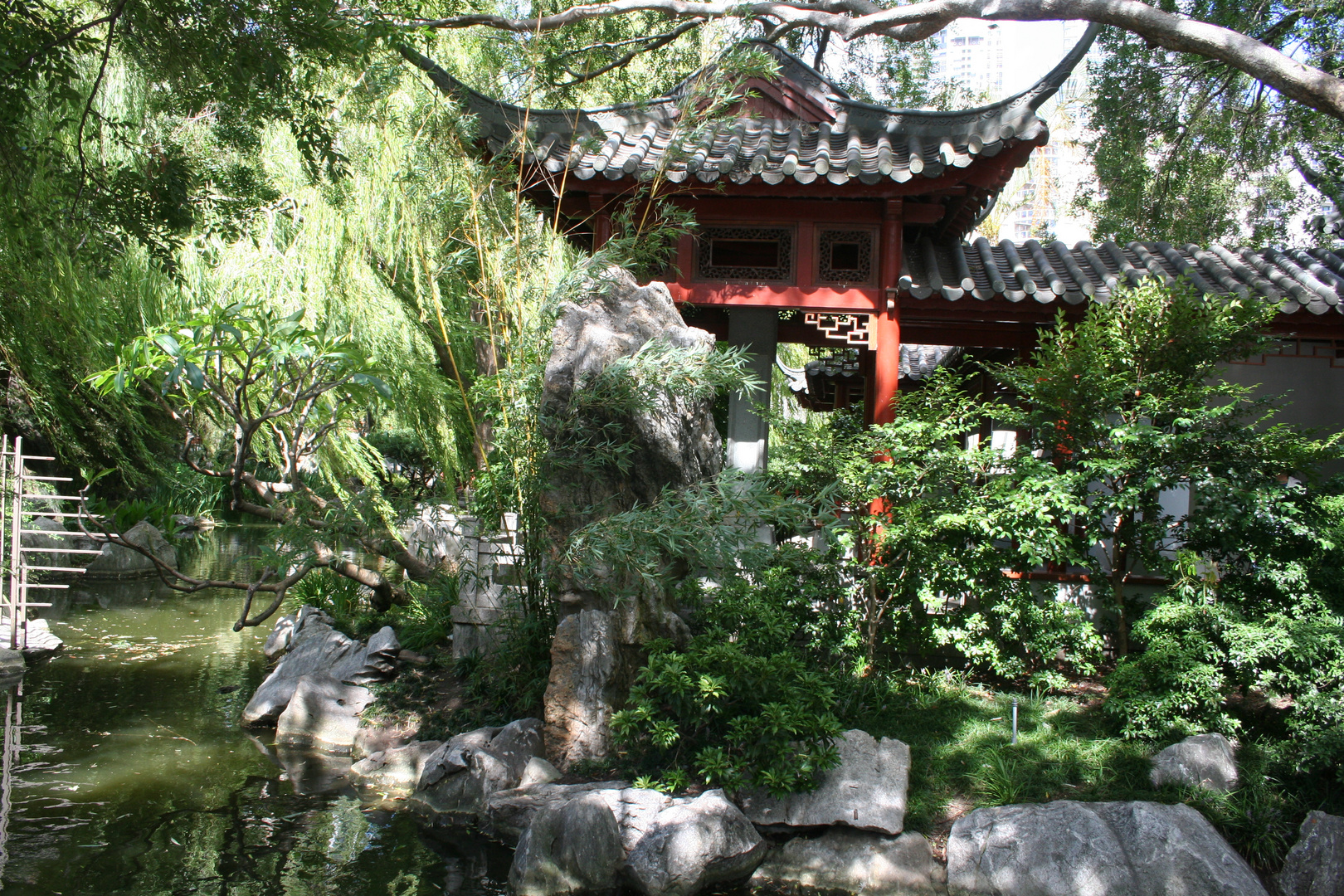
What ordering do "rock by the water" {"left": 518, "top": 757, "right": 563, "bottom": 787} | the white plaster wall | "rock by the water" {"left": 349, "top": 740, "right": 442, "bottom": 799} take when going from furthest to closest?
the white plaster wall, "rock by the water" {"left": 349, "top": 740, "right": 442, "bottom": 799}, "rock by the water" {"left": 518, "top": 757, "right": 563, "bottom": 787}

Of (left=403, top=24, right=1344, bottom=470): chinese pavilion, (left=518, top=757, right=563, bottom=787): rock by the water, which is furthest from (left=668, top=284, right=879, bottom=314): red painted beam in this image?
(left=518, top=757, right=563, bottom=787): rock by the water

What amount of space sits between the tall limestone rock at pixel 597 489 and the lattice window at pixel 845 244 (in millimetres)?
1590

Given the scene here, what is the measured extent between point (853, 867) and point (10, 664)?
18.7 ft

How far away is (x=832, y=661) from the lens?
16.1 ft

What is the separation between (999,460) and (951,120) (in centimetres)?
217

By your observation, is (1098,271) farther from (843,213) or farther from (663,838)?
(663,838)

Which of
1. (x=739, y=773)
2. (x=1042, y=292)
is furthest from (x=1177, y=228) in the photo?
(x=739, y=773)

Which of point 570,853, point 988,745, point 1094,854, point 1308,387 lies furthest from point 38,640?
point 1308,387

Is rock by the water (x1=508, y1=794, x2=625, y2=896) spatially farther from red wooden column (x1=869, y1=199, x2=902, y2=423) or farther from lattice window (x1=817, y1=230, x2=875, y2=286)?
lattice window (x1=817, y1=230, x2=875, y2=286)

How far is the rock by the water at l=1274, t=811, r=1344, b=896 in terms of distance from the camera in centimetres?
344

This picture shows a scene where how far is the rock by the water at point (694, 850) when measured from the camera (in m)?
3.55

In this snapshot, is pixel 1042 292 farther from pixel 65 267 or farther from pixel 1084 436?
pixel 65 267

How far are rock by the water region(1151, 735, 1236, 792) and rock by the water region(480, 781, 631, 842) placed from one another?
7.59ft

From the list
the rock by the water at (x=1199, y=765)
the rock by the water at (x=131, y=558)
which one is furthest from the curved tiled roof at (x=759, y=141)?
the rock by the water at (x=131, y=558)
